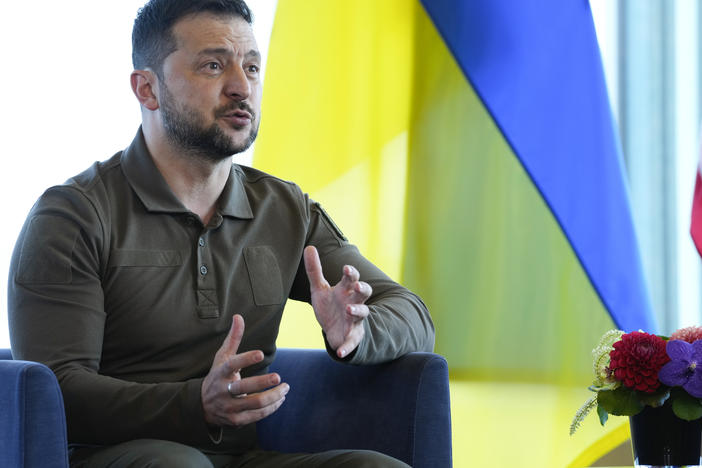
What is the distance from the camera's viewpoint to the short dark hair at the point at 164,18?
1.56 m

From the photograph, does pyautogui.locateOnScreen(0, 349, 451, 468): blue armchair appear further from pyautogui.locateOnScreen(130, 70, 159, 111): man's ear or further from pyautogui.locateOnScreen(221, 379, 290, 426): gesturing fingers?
pyautogui.locateOnScreen(130, 70, 159, 111): man's ear

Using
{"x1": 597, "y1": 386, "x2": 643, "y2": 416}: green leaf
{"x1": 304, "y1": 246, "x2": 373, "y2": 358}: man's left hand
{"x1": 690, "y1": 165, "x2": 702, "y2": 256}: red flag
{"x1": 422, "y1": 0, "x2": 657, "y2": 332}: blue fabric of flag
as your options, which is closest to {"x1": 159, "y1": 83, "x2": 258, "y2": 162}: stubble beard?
{"x1": 304, "y1": 246, "x2": 373, "y2": 358}: man's left hand

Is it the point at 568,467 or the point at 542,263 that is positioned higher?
the point at 542,263

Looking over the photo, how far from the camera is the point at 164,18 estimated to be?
156 cm

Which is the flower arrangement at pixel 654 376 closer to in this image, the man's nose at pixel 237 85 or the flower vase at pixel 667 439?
the flower vase at pixel 667 439

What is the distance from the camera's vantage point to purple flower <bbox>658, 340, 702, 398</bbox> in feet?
4.43

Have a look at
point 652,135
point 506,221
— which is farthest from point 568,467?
point 652,135

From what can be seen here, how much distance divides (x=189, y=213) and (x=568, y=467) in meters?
1.34

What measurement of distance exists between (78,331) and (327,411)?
45 cm

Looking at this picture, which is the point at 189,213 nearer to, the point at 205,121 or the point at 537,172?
the point at 205,121

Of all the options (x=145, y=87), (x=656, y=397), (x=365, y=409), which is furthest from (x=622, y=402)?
(x=145, y=87)

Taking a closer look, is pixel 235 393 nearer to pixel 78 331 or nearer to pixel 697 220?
pixel 78 331

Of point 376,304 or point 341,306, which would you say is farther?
point 376,304

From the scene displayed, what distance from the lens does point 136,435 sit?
1.22 m
